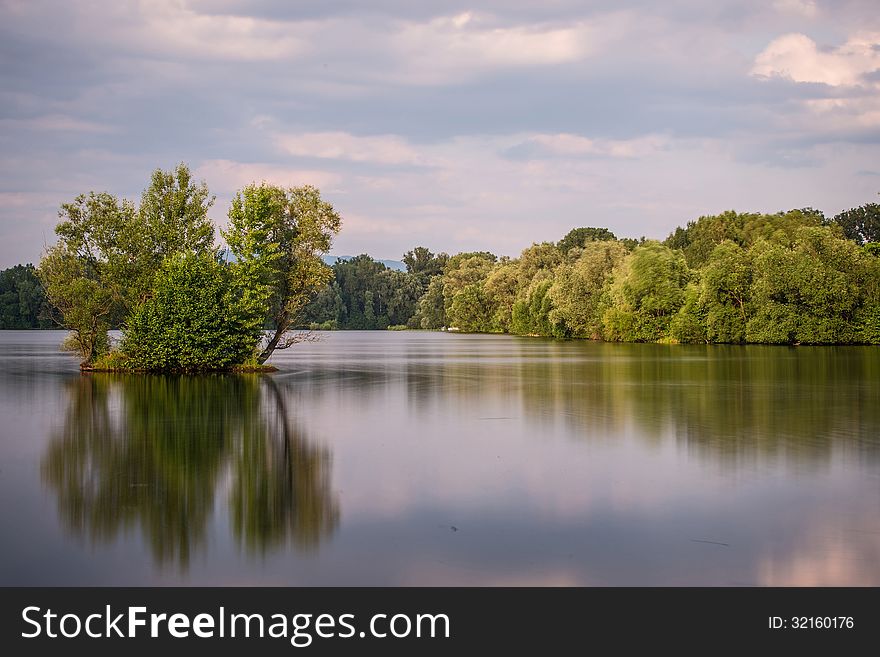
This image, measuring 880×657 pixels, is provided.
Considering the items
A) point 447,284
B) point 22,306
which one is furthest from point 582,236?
point 22,306

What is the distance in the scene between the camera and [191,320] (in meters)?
36.2

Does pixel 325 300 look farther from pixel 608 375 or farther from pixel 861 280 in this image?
pixel 608 375

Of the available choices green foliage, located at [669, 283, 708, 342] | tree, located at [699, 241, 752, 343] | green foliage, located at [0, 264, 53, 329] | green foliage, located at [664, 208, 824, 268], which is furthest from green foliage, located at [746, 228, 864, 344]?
green foliage, located at [0, 264, 53, 329]

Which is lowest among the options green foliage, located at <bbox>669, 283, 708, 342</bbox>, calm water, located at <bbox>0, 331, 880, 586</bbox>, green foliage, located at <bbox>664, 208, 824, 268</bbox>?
calm water, located at <bbox>0, 331, 880, 586</bbox>

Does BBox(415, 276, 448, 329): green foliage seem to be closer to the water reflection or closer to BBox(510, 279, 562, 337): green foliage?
BBox(510, 279, 562, 337): green foliage

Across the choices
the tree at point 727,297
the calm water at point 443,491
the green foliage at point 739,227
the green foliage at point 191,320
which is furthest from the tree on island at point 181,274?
the green foliage at point 739,227

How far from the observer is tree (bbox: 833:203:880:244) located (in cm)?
10544

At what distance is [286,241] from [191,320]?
609 centimetres

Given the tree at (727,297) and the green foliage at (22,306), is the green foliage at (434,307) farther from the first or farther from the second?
the tree at (727,297)

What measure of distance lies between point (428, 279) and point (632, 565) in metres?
173

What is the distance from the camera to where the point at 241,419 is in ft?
66.7

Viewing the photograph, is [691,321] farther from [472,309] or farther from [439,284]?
[439,284]

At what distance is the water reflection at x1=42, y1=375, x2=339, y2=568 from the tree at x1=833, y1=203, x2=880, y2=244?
99801mm
